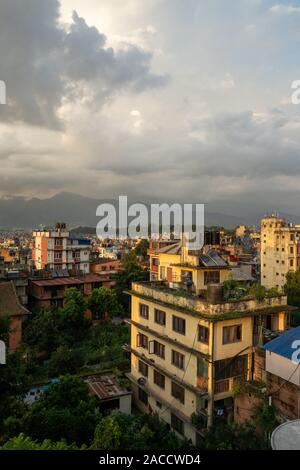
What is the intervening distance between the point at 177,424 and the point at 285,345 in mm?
7355

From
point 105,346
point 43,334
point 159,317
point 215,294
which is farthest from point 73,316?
point 215,294

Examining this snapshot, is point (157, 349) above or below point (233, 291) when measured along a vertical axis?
below

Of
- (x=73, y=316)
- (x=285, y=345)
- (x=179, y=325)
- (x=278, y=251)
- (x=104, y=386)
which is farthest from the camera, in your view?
(x=278, y=251)

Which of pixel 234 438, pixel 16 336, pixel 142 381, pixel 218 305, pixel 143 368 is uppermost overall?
pixel 218 305

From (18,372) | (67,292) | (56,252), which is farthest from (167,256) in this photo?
(56,252)

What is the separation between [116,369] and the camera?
2045 centimetres

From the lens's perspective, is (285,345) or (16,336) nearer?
(285,345)

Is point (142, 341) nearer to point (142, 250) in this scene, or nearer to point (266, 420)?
point (266, 420)

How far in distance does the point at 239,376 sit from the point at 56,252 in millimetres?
35829

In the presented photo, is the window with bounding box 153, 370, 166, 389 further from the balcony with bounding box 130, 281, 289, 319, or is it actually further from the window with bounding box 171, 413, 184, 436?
the balcony with bounding box 130, 281, 289, 319

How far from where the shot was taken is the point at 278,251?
48656 millimetres

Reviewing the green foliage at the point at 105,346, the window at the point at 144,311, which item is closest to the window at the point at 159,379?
the window at the point at 144,311
